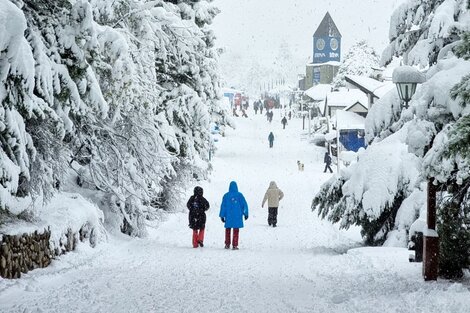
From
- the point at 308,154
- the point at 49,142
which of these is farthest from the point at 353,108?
the point at 49,142

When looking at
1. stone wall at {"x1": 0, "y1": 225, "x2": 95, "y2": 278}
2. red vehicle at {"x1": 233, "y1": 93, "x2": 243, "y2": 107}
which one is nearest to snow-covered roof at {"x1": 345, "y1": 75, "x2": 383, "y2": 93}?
stone wall at {"x1": 0, "y1": 225, "x2": 95, "y2": 278}

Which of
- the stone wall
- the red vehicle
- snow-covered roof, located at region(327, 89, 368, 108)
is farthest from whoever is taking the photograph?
the red vehicle

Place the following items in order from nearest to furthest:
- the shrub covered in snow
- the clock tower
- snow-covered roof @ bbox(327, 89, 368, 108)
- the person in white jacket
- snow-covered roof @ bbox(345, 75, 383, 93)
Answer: the shrub covered in snow
the person in white jacket
snow-covered roof @ bbox(345, 75, 383, 93)
snow-covered roof @ bbox(327, 89, 368, 108)
the clock tower

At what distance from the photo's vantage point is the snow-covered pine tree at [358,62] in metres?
77.5

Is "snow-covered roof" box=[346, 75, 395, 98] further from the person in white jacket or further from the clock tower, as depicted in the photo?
the clock tower

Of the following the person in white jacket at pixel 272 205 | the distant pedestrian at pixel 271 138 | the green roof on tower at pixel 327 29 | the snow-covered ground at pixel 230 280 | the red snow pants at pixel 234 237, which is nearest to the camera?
the snow-covered ground at pixel 230 280

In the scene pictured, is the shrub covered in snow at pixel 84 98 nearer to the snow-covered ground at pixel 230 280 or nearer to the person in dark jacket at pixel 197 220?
the person in dark jacket at pixel 197 220

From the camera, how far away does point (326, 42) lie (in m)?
121

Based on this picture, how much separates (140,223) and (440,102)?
32.5ft

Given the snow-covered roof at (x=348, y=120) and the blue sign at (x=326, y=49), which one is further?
the blue sign at (x=326, y=49)

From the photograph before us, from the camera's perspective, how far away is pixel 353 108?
57.3 metres

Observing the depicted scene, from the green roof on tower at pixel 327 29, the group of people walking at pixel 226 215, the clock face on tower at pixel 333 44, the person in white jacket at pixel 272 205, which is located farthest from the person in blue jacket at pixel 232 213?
the green roof on tower at pixel 327 29

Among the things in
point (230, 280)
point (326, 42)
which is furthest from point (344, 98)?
point (326, 42)

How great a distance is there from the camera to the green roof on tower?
12325 cm
